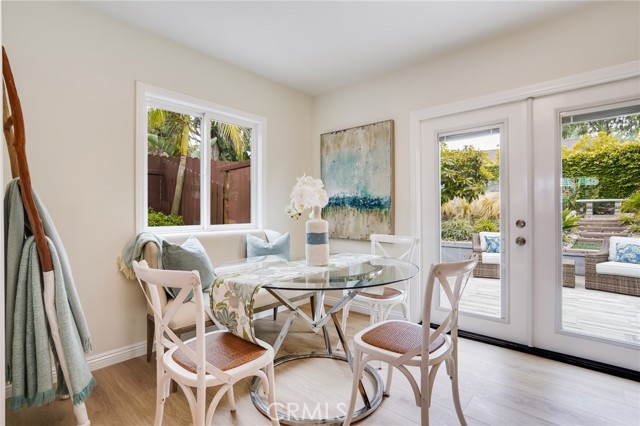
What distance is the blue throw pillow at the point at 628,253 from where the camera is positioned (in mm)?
2199

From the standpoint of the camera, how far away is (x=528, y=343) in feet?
8.34

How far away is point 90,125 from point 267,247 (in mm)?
1628

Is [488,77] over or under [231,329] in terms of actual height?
over

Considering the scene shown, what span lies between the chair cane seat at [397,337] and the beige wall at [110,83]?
191 cm

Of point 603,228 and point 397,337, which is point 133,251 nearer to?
point 397,337

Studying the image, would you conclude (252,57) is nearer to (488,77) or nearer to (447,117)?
(447,117)

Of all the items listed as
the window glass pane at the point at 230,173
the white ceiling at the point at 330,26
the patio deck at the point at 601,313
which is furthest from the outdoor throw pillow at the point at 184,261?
the patio deck at the point at 601,313

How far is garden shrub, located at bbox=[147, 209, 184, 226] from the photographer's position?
2.70m

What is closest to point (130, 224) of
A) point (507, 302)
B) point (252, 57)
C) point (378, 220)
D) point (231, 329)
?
point (231, 329)

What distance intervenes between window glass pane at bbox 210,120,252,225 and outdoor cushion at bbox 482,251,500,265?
231cm

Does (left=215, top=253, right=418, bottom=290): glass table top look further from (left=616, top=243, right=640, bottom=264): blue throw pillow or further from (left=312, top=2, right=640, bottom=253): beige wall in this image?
(left=616, top=243, right=640, bottom=264): blue throw pillow

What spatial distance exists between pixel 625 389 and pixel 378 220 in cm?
213

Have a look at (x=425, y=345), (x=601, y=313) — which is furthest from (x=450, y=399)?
(x=601, y=313)

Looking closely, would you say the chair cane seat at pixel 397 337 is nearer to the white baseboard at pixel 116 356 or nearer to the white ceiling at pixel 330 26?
the white baseboard at pixel 116 356
